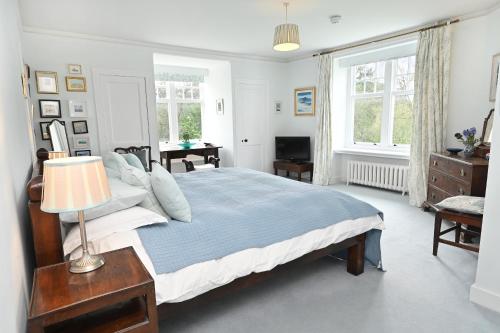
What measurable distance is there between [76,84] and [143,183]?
302 centimetres

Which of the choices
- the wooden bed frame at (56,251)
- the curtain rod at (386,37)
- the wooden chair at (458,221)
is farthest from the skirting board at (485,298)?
the curtain rod at (386,37)

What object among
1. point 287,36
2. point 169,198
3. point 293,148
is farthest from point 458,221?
point 293,148

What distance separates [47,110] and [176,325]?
3.57 metres

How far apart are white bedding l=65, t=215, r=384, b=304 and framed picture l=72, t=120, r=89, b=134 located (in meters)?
3.26

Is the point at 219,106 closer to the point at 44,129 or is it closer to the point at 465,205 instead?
the point at 44,129

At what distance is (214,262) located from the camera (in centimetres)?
173

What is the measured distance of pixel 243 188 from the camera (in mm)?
2818

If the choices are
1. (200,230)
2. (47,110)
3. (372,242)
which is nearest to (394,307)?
(372,242)

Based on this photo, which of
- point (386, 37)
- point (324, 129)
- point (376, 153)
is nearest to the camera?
point (386, 37)

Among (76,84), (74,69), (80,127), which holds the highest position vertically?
(74,69)

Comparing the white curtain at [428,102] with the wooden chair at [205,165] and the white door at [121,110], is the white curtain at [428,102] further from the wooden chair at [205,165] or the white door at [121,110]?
the white door at [121,110]

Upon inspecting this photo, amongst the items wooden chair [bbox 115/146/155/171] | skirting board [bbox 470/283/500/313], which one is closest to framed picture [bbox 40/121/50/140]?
wooden chair [bbox 115/146/155/171]

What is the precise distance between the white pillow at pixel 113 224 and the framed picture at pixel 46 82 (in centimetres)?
322

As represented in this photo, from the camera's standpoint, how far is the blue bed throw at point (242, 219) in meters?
1.70
